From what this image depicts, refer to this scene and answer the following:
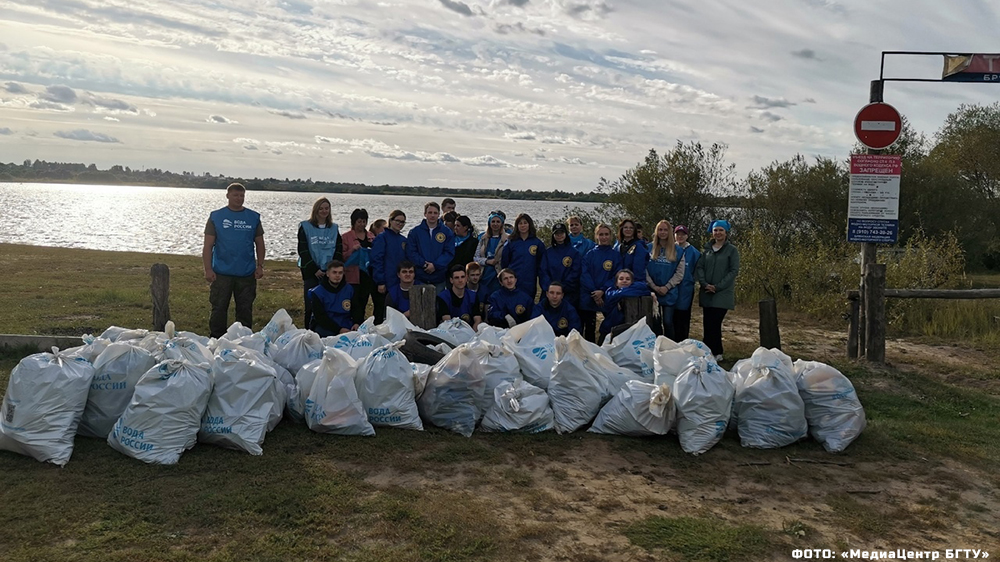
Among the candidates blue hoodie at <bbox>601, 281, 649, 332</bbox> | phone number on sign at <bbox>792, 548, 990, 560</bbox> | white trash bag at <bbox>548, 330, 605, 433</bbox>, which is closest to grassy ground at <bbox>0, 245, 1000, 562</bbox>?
phone number on sign at <bbox>792, 548, 990, 560</bbox>

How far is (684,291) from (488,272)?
7.19 feet

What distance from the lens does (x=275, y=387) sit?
5281 mm

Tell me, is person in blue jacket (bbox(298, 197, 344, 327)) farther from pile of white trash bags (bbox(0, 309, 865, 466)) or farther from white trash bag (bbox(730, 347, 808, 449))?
white trash bag (bbox(730, 347, 808, 449))

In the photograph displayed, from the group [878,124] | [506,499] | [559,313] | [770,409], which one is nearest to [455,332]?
[559,313]

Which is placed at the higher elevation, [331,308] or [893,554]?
[331,308]

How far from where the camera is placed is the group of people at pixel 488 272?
7.41m

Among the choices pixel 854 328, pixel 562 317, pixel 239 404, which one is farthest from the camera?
pixel 854 328

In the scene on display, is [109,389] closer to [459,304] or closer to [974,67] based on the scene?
[459,304]

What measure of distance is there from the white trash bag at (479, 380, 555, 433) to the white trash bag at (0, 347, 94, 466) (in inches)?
112

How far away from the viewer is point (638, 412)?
5395 millimetres

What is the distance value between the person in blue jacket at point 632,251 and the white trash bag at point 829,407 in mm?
2657

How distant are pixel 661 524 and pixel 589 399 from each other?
5.66 feet

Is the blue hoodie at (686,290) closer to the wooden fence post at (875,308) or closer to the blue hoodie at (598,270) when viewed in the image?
the blue hoodie at (598,270)

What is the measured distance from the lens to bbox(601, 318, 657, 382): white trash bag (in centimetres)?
631
